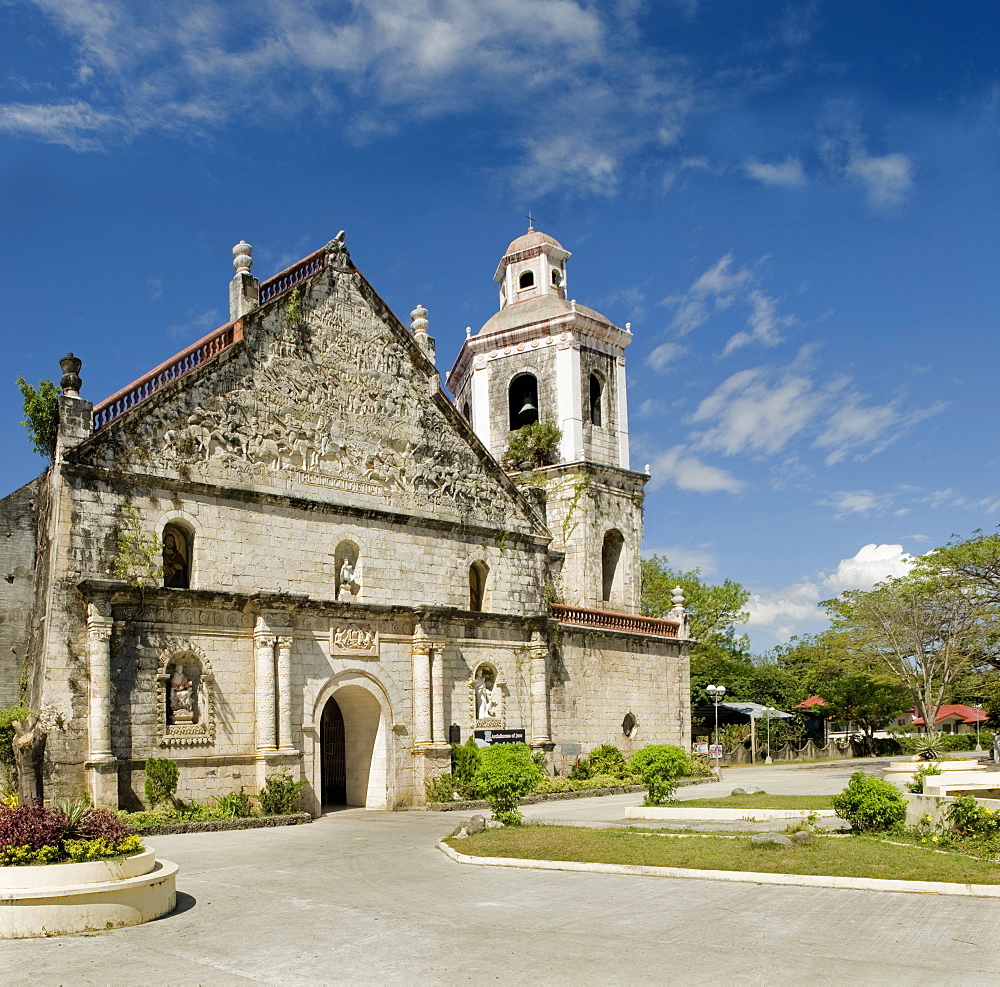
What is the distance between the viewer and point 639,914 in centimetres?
1094

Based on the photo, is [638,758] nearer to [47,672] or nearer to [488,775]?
[488,775]

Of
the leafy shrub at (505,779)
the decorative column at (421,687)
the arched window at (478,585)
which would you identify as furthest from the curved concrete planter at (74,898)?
the arched window at (478,585)

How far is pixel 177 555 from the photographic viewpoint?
2162cm

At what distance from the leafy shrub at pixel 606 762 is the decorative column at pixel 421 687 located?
236 inches

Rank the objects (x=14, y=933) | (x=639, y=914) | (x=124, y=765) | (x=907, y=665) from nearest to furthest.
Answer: (x=14, y=933)
(x=639, y=914)
(x=124, y=765)
(x=907, y=665)

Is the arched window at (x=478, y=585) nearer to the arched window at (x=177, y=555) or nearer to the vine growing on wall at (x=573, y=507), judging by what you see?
the vine growing on wall at (x=573, y=507)

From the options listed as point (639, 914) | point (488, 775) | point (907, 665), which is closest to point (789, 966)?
point (639, 914)

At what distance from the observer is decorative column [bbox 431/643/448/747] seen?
24500 millimetres

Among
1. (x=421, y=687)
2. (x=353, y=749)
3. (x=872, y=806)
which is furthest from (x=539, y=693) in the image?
(x=872, y=806)

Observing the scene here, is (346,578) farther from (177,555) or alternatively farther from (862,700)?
(862,700)

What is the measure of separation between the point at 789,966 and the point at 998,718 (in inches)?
1759

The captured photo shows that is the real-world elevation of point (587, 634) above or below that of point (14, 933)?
above

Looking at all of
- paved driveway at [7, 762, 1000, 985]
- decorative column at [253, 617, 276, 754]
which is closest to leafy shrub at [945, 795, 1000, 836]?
paved driveway at [7, 762, 1000, 985]

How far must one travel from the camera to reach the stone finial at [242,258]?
77.6ft
